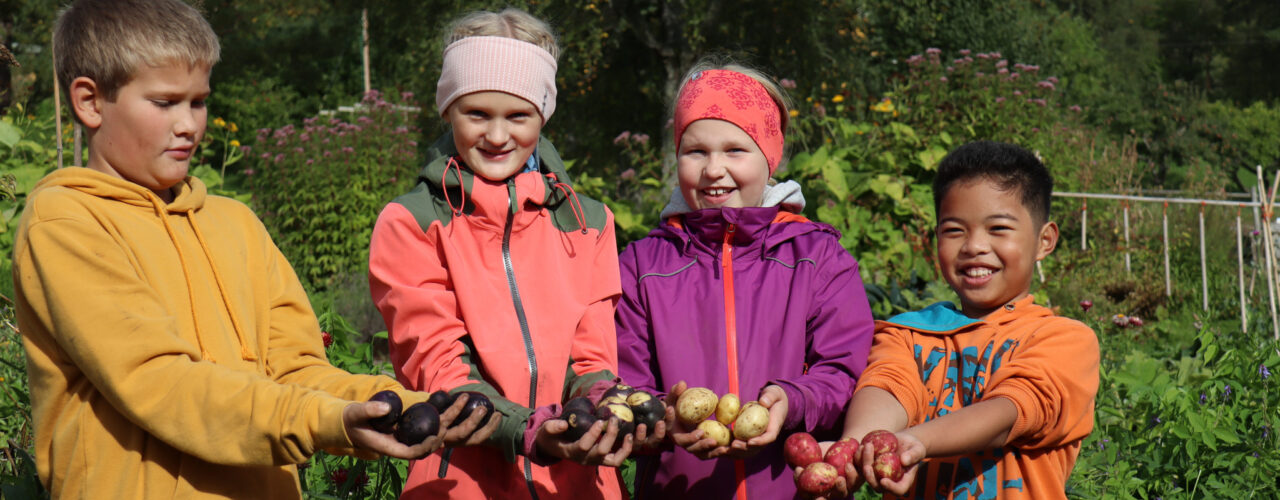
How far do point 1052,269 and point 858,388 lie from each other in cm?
548

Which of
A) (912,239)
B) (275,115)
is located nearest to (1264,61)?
(275,115)

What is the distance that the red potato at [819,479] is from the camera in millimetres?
1977

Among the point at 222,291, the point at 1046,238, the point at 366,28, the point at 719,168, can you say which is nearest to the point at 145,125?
the point at 222,291

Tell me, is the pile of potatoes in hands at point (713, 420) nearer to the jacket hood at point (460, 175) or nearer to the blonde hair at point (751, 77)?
the jacket hood at point (460, 175)

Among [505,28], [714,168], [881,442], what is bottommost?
[881,442]

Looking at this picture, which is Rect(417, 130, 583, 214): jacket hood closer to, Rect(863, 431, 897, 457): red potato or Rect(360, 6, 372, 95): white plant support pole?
Rect(863, 431, 897, 457): red potato

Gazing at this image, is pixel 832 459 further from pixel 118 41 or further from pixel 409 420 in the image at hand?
pixel 118 41

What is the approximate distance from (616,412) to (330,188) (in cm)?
671

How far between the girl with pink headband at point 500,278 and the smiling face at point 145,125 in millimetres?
444

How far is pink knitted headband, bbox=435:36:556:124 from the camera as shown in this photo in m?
2.32

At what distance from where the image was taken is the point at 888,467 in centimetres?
192

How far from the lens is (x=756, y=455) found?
2.42m

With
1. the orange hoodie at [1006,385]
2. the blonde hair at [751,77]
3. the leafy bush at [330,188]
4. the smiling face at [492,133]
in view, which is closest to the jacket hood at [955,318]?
the orange hoodie at [1006,385]

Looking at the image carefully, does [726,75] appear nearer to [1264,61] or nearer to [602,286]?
[602,286]
